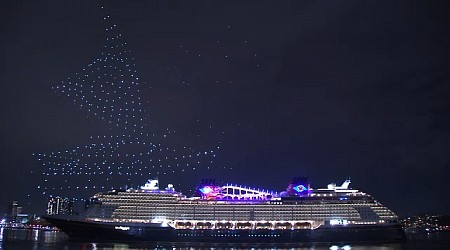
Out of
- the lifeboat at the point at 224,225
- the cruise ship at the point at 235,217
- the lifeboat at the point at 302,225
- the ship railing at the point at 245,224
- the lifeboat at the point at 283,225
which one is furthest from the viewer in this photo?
the lifeboat at the point at 302,225

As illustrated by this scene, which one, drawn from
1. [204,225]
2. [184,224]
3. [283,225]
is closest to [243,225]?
[204,225]

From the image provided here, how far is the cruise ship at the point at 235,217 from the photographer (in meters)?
58.5

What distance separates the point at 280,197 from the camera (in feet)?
216

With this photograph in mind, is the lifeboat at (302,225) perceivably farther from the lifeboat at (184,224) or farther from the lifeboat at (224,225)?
the lifeboat at (184,224)

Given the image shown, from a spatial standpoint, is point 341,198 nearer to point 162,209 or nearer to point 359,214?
point 359,214

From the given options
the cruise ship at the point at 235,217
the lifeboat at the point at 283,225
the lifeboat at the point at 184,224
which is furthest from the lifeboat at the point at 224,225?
the lifeboat at the point at 283,225

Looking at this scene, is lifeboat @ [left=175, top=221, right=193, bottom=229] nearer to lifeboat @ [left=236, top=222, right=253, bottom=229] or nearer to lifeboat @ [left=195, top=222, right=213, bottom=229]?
lifeboat @ [left=195, top=222, right=213, bottom=229]

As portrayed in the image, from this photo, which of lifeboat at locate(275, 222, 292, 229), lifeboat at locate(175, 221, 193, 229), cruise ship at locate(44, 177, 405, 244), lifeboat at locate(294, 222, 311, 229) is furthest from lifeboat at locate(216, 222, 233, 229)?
lifeboat at locate(294, 222, 311, 229)

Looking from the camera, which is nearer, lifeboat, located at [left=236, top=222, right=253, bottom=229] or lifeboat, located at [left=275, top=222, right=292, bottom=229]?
lifeboat, located at [left=236, top=222, right=253, bottom=229]

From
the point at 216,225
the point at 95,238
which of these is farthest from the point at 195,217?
the point at 95,238

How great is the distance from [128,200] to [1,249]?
19.7m

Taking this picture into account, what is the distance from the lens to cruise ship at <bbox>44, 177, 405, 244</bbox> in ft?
192

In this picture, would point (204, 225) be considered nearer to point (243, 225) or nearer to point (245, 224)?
point (243, 225)

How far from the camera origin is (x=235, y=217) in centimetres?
6312
